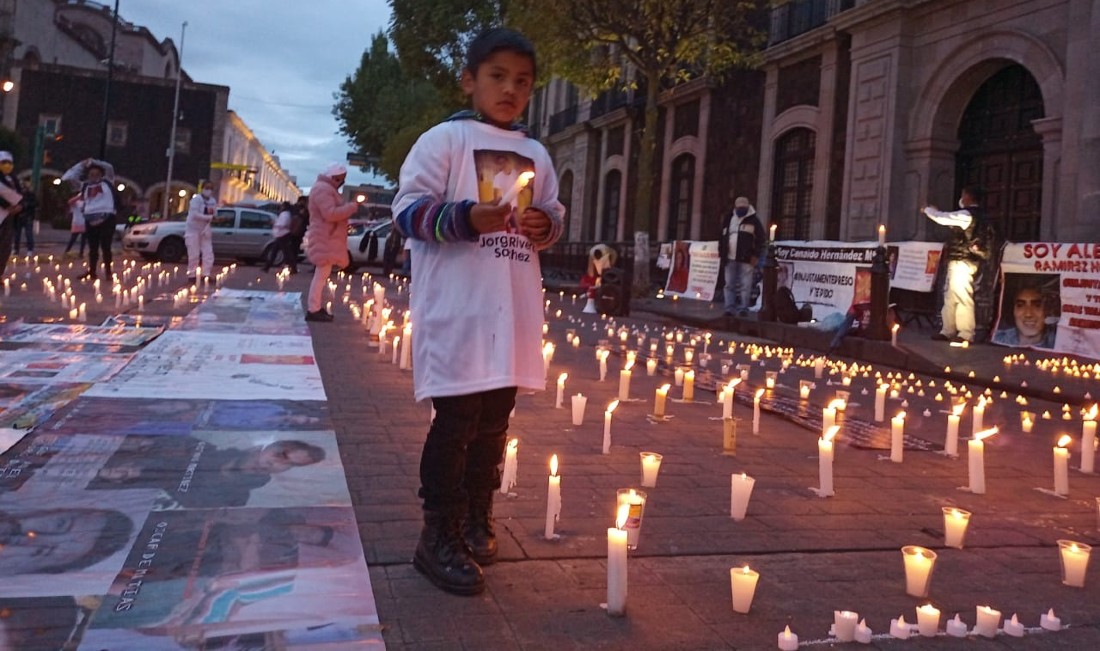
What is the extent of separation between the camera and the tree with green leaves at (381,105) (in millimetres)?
45781

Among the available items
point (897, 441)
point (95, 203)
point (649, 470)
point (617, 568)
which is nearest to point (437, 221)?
point (617, 568)

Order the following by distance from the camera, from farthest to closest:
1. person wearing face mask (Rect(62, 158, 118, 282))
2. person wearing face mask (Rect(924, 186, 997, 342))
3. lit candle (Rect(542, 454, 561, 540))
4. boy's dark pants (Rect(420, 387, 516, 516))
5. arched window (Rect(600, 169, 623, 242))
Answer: arched window (Rect(600, 169, 623, 242)), person wearing face mask (Rect(62, 158, 118, 282)), person wearing face mask (Rect(924, 186, 997, 342)), lit candle (Rect(542, 454, 561, 540)), boy's dark pants (Rect(420, 387, 516, 516))

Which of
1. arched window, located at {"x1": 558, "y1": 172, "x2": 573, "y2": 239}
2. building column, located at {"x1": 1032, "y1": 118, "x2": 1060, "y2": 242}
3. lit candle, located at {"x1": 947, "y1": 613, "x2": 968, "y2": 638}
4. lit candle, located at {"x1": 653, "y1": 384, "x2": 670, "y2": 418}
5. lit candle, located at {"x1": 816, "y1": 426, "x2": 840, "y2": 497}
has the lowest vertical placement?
lit candle, located at {"x1": 947, "y1": 613, "x2": 968, "y2": 638}

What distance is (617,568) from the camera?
2758mm

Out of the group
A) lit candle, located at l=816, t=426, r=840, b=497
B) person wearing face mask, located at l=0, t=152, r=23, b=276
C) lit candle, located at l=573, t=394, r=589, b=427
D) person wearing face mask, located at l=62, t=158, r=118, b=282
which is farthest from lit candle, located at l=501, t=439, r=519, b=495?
person wearing face mask, located at l=62, t=158, r=118, b=282

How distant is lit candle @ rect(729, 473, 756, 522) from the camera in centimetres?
390

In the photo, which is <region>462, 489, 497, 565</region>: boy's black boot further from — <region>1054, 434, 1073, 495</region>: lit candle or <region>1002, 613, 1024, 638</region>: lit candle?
<region>1054, 434, 1073, 495</region>: lit candle

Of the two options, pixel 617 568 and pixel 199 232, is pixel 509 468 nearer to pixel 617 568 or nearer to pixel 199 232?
pixel 617 568

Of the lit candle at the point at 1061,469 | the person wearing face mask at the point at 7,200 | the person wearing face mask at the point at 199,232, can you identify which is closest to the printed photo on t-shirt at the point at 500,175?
the lit candle at the point at 1061,469

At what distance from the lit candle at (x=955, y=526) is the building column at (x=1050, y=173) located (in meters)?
12.0

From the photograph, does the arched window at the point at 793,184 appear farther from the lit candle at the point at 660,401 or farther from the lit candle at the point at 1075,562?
the lit candle at the point at 1075,562

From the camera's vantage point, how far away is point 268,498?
3729 millimetres

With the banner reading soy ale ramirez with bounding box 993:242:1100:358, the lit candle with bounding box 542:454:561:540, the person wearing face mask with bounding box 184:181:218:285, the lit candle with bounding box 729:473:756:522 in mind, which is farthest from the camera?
the person wearing face mask with bounding box 184:181:218:285

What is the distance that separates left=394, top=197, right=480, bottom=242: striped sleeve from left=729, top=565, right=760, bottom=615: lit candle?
1.31 m
